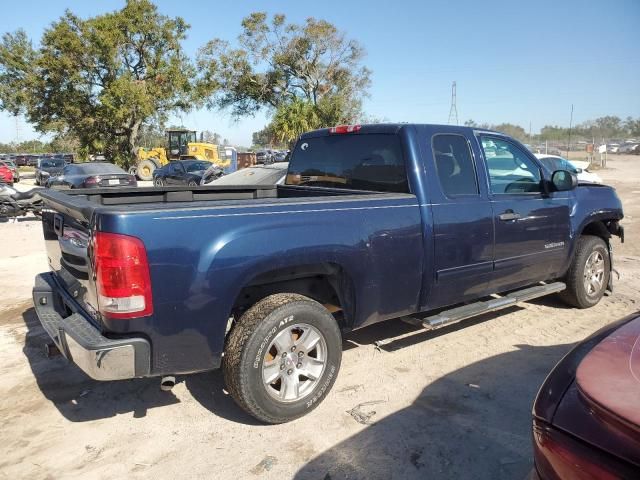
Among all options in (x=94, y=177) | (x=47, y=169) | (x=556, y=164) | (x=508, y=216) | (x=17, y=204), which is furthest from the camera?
(x=47, y=169)

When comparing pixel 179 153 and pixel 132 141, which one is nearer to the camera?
pixel 179 153

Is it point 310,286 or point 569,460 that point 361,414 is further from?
point 569,460

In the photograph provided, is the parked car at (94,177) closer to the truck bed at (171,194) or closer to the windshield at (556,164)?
the truck bed at (171,194)

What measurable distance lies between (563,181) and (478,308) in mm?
1574

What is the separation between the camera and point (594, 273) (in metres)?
5.65

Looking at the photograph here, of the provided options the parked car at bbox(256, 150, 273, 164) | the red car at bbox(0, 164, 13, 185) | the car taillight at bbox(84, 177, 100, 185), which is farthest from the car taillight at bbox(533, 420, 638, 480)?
the parked car at bbox(256, 150, 273, 164)

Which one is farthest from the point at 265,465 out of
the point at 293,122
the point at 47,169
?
the point at 47,169

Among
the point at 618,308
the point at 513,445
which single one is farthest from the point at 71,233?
the point at 618,308

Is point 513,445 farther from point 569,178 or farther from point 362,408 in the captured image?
point 569,178

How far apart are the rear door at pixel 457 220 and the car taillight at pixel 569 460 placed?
2.21 m

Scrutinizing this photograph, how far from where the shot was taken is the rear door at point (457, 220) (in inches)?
157

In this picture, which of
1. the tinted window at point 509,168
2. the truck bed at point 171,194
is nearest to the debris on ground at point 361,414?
the truck bed at point 171,194

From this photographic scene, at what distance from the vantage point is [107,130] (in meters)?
37.6

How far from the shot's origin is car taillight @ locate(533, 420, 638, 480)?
1499 millimetres
